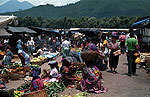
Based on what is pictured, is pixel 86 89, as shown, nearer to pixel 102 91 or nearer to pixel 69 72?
pixel 102 91

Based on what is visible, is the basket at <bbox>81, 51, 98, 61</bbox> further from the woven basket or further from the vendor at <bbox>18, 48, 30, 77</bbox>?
the woven basket

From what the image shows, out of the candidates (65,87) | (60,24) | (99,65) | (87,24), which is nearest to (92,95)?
(65,87)

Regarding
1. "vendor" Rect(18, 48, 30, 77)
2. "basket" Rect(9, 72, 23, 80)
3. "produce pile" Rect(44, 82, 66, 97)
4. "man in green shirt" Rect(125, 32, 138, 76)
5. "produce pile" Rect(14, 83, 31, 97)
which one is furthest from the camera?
"vendor" Rect(18, 48, 30, 77)

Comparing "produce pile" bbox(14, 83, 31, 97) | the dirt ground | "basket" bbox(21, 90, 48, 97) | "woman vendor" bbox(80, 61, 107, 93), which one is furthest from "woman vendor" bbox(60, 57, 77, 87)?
"basket" bbox(21, 90, 48, 97)

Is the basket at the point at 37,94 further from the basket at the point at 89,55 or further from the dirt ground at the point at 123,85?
the basket at the point at 89,55

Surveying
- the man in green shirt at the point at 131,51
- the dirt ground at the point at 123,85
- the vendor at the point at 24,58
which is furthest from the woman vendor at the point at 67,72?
the man in green shirt at the point at 131,51

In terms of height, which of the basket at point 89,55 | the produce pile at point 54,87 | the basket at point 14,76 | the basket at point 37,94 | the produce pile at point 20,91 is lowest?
the basket at point 14,76

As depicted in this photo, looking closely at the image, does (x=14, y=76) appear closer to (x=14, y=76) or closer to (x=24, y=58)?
(x=14, y=76)

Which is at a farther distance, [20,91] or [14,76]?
[14,76]

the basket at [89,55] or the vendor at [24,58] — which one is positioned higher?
the basket at [89,55]

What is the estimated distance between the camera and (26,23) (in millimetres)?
96375

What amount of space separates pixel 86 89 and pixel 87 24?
78.2 metres

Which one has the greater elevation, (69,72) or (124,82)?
(69,72)

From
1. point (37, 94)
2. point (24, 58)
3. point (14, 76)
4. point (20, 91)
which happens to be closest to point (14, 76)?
point (14, 76)
